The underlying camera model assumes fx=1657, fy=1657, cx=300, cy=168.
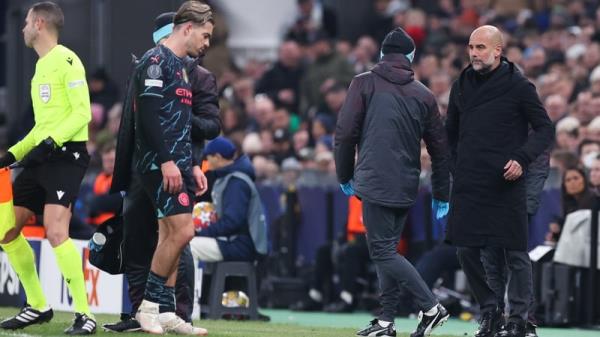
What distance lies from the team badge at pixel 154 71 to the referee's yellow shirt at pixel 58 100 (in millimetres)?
946

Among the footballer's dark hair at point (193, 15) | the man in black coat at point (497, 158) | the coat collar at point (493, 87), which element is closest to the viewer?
the footballer's dark hair at point (193, 15)

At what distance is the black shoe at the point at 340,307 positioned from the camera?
17.5m

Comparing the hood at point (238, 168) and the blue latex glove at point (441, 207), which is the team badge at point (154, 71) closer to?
the blue latex glove at point (441, 207)

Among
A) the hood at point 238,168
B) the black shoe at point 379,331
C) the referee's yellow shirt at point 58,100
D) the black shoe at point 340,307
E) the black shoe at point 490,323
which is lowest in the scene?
the black shoe at point 340,307

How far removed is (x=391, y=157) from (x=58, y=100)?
234 cm

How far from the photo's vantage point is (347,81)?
885 inches

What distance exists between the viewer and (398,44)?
12.0 m

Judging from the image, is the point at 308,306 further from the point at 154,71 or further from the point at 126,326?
the point at 154,71

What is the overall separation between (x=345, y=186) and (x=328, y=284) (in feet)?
20.3

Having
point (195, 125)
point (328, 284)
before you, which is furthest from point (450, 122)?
point (328, 284)

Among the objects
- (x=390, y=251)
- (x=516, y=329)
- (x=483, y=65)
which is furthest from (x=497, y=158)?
(x=516, y=329)

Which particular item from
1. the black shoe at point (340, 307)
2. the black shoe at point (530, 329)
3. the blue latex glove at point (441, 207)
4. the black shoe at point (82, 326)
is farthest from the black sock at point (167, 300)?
the black shoe at point (340, 307)

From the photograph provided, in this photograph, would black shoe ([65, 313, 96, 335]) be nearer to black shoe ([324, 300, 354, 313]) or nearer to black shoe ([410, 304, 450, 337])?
black shoe ([410, 304, 450, 337])

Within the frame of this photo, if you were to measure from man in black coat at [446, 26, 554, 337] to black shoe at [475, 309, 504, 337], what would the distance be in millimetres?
25
